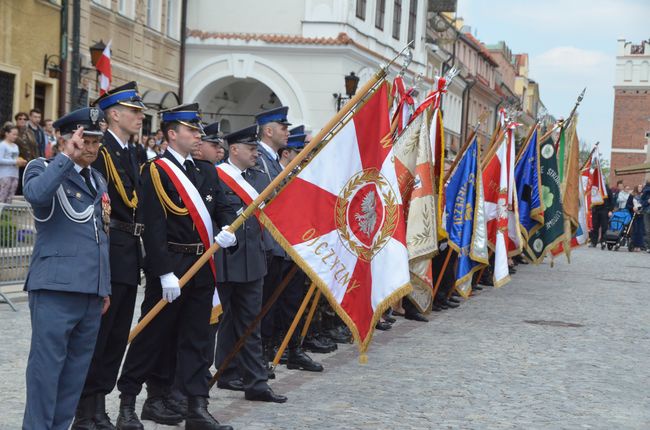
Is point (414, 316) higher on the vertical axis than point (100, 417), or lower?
lower

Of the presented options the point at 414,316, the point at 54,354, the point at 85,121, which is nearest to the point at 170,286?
the point at 54,354

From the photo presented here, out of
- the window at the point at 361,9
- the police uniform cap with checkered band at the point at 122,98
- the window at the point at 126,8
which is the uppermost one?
the window at the point at 361,9

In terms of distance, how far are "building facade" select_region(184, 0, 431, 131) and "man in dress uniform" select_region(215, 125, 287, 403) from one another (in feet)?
69.4

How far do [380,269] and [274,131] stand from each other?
174 cm

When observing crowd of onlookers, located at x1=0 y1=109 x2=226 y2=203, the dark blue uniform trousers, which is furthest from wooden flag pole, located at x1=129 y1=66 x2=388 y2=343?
crowd of onlookers, located at x1=0 y1=109 x2=226 y2=203

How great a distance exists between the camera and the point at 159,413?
6.49m

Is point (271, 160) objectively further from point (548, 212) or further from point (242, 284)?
point (548, 212)

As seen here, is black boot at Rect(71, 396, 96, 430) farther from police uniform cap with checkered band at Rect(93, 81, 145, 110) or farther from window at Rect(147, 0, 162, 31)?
window at Rect(147, 0, 162, 31)

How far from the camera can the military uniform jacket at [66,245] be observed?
520 centimetres

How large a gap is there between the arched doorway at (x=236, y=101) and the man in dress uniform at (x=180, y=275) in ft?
81.1

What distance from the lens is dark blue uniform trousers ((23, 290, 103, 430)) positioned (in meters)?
5.22

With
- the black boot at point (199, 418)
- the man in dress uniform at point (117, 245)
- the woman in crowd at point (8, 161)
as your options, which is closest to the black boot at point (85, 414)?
the man in dress uniform at point (117, 245)

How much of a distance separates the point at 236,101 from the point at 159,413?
2705 centimetres

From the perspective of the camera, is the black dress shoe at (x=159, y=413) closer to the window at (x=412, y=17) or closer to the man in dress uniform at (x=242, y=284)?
the man in dress uniform at (x=242, y=284)
